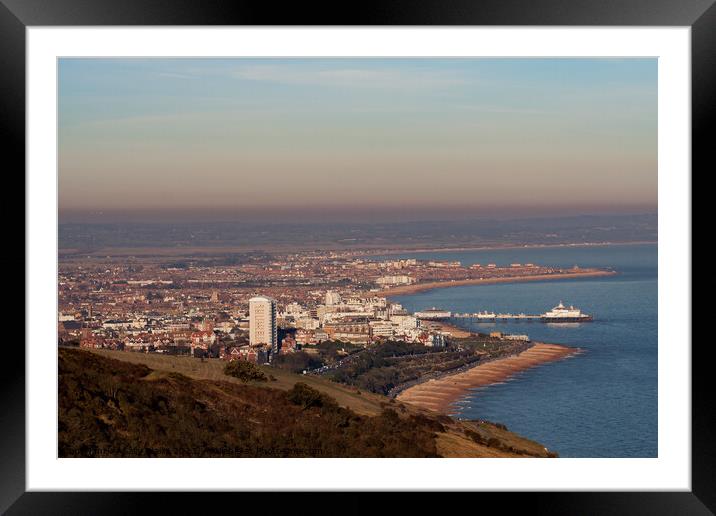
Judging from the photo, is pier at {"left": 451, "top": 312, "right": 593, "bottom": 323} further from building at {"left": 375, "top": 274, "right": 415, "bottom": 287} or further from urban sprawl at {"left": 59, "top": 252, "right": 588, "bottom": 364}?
building at {"left": 375, "top": 274, "right": 415, "bottom": 287}

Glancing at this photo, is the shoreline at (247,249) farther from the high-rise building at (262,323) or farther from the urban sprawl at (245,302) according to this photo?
the high-rise building at (262,323)

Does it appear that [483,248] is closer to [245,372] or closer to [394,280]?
[394,280]

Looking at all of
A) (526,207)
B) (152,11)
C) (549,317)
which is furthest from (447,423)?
(526,207)

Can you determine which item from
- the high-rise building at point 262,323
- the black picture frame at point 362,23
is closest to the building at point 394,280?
the high-rise building at point 262,323

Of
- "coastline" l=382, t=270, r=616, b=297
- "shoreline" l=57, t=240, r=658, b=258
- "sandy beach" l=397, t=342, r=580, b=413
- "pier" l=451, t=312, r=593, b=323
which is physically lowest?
"sandy beach" l=397, t=342, r=580, b=413

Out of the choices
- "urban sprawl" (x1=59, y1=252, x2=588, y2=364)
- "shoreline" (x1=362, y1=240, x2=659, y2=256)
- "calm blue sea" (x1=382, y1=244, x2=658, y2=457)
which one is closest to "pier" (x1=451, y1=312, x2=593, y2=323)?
"calm blue sea" (x1=382, y1=244, x2=658, y2=457)

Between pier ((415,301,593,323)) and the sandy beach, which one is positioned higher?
pier ((415,301,593,323))
